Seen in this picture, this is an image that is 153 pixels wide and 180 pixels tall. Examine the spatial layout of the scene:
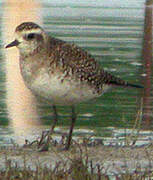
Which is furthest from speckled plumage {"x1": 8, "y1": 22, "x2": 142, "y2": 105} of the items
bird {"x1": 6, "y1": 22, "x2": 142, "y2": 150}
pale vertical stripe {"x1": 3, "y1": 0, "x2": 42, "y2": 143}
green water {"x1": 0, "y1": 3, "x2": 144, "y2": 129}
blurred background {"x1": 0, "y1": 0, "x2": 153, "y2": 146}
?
pale vertical stripe {"x1": 3, "y1": 0, "x2": 42, "y2": 143}

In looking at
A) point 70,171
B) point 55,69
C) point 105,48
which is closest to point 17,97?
point 55,69

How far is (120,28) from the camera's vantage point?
18.5 metres

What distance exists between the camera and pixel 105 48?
1540cm

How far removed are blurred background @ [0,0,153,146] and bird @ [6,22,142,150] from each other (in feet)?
2.30

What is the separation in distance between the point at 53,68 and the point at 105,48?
836 centimetres

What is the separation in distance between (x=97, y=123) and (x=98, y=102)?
1278mm

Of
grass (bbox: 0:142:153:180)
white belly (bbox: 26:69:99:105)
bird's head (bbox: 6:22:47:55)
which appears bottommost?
grass (bbox: 0:142:153:180)

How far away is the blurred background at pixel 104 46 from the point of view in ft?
32.5

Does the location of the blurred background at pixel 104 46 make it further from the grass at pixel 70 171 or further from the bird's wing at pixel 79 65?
the grass at pixel 70 171

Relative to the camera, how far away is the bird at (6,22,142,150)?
7.06 metres

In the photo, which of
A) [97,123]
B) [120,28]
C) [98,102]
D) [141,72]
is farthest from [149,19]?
[97,123]

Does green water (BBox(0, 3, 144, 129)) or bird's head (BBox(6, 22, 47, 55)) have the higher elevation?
bird's head (BBox(6, 22, 47, 55))

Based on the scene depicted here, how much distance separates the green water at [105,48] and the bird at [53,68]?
2.95 feet

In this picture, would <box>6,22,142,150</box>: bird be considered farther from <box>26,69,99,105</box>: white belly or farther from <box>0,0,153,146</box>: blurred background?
<box>0,0,153,146</box>: blurred background
